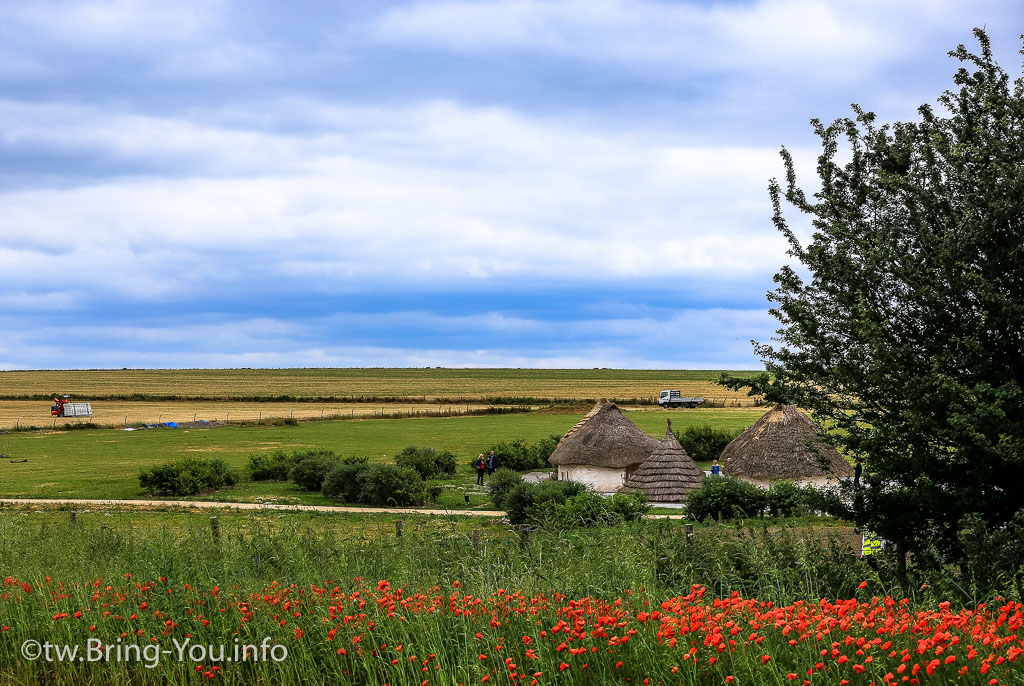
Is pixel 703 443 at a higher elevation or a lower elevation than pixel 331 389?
lower

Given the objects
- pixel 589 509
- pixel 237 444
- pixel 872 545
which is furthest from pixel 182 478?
pixel 872 545

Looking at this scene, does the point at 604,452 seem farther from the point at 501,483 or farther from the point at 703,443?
the point at 703,443

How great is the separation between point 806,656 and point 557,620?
1.88 meters

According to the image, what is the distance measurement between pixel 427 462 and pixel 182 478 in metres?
11.9

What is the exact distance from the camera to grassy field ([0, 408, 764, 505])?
128ft

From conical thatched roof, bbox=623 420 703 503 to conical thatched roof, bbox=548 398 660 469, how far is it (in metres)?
5.03

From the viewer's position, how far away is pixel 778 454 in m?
30.8

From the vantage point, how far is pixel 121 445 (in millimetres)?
61000

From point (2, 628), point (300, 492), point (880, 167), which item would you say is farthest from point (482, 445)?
point (2, 628)

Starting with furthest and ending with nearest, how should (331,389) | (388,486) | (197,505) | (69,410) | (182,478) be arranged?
1. (331,389)
2. (69,410)
3. (182,478)
4. (388,486)
5. (197,505)

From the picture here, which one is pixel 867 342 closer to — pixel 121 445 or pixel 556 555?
pixel 556 555

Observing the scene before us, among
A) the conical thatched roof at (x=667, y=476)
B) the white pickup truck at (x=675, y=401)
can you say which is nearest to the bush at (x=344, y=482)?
the conical thatched roof at (x=667, y=476)

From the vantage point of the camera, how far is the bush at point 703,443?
51.7 meters

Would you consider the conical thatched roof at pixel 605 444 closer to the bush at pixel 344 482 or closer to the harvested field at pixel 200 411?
the bush at pixel 344 482
